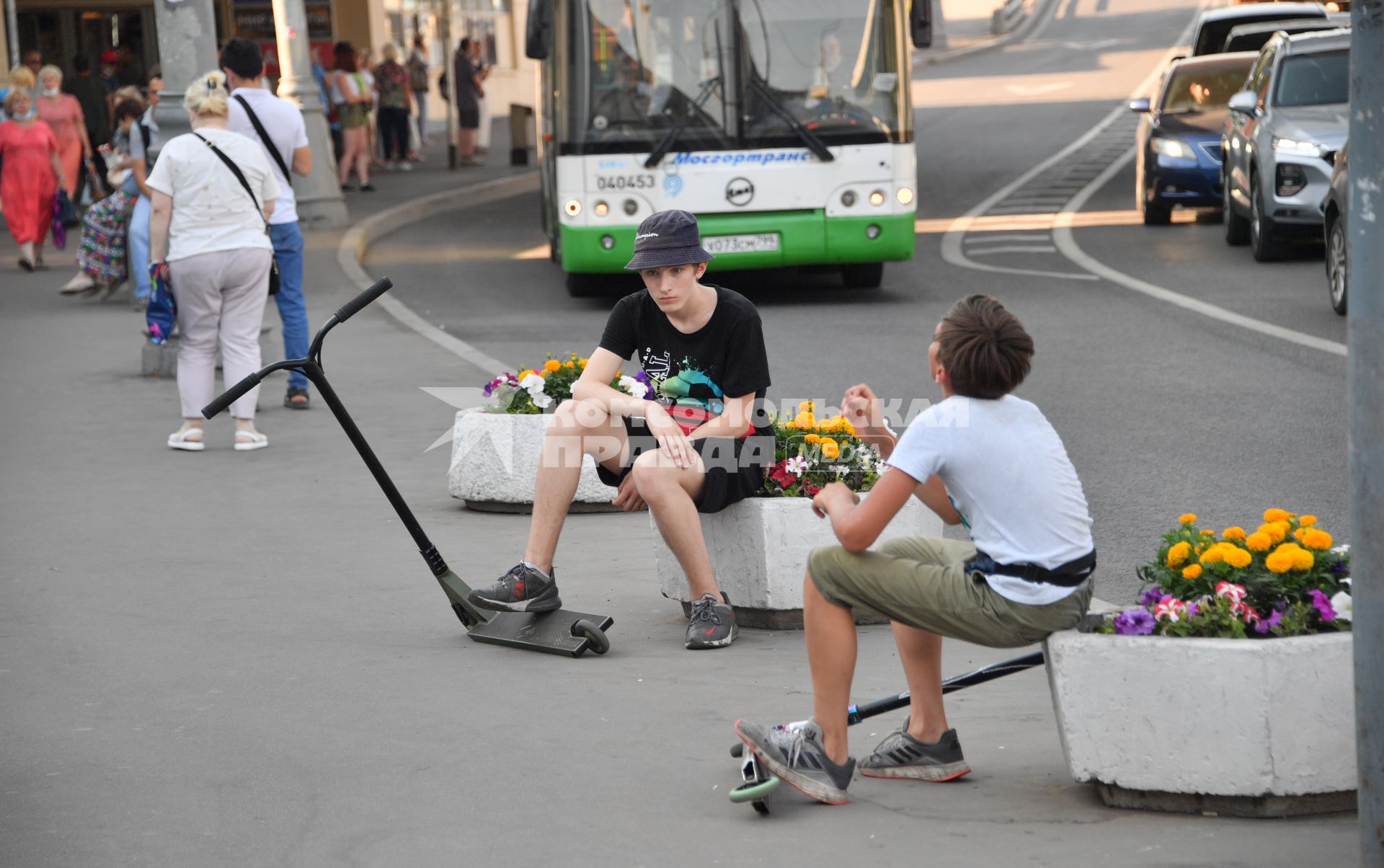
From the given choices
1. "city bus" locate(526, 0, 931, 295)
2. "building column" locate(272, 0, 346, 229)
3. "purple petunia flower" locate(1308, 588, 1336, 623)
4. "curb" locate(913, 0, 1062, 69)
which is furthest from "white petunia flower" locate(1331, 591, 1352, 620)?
"curb" locate(913, 0, 1062, 69)

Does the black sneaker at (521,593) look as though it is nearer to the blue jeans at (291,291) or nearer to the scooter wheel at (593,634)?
the scooter wheel at (593,634)

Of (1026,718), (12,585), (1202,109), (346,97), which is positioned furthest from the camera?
(346,97)

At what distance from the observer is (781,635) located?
594cm

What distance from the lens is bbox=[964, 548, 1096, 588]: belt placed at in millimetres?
4254

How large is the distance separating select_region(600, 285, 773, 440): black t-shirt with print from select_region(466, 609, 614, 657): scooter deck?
75 cm

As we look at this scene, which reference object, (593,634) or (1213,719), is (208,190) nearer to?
(593,634)

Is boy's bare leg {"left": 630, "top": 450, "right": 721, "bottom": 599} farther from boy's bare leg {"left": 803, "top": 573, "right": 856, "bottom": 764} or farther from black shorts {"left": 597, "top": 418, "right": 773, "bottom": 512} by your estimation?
boy's bare leg {"left": 803, "top": 573, "right": 856, "bottom": 764}

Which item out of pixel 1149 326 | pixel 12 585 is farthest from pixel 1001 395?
pixel 1149 326

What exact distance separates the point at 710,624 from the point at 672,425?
2.05 ft

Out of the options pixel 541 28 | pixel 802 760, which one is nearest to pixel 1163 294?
pixel 541 28

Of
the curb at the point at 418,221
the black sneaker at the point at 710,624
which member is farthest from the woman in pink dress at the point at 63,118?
the black sneaker at the point at 710,624

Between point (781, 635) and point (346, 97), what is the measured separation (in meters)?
21.8

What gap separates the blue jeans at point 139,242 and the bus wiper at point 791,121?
475 centimetres

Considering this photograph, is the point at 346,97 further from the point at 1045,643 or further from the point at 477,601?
the point at 1045,643
